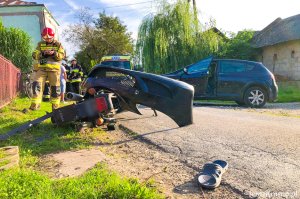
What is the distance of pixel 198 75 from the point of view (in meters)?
11.0

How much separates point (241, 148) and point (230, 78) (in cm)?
728

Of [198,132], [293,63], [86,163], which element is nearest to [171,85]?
[198,132]

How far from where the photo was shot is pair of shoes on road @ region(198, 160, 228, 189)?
282 cm

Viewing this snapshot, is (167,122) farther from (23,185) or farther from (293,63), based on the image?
(293,63)

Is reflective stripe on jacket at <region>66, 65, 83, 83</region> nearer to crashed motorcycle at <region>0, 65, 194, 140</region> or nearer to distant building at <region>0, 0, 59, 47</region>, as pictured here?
crashed motorcycle at <region>0, 65, 194, 140</region>

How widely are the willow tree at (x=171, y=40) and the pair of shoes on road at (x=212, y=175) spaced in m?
18.0

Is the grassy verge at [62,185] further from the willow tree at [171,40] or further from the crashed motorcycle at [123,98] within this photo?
the willow tree at [171,40]

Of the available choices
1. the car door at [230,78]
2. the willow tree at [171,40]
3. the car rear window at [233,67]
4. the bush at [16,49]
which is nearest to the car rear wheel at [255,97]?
the car door at [230,78]

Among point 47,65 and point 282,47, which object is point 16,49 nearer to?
point 47,65

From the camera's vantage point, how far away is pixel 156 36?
2094 cm

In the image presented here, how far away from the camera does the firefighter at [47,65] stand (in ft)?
21.0

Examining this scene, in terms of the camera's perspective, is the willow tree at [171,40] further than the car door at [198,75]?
Yes

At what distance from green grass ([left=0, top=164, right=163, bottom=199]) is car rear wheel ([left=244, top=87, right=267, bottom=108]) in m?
8.87

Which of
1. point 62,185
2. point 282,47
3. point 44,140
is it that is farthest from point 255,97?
point 282,47
